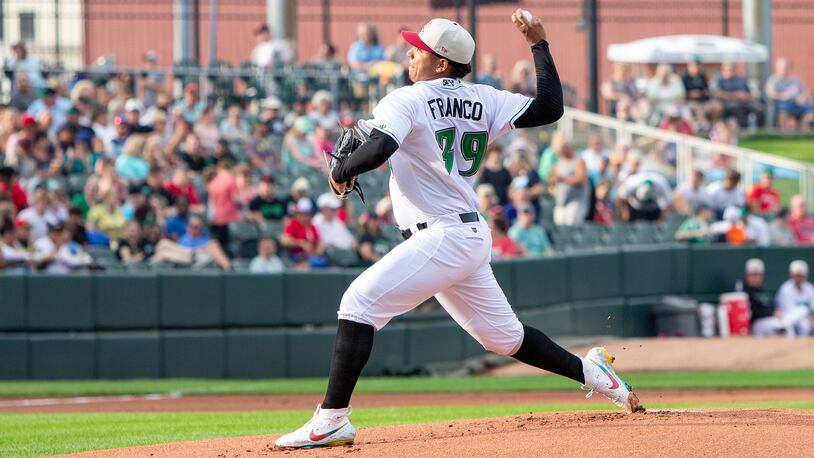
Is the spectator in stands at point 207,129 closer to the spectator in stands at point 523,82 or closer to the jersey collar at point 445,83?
the spectator in stands at point 523,82

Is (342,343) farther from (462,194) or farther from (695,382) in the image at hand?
(695,382)

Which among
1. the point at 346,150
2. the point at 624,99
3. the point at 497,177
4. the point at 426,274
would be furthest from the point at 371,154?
the point at 624,99

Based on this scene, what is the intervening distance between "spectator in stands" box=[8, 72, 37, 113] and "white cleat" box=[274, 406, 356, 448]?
11.7 meters

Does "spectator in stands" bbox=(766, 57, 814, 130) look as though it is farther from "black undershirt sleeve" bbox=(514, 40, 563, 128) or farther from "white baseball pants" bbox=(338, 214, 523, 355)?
"white baseball pants" bbox=(338, 214, 523, 355)

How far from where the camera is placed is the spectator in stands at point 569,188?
16578 mm

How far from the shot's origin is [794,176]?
20.3m

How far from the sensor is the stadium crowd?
45.1 ft

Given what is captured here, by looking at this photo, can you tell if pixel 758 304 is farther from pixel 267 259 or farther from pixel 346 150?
pixel 346 150

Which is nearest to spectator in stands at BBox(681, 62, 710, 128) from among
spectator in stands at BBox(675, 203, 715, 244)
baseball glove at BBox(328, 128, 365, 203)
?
spectator in stands at BBox(675, 203, 715, 244)

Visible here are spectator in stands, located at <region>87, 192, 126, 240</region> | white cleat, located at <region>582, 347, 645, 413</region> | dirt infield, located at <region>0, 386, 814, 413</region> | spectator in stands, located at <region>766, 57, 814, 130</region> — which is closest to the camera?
white cleat, located at <region>582, 347, 645, 413</region>

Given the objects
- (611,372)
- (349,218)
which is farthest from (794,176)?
(611,372)

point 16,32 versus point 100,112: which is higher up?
point 16,32

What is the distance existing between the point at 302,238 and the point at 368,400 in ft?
9.86

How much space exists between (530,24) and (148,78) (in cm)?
1362
